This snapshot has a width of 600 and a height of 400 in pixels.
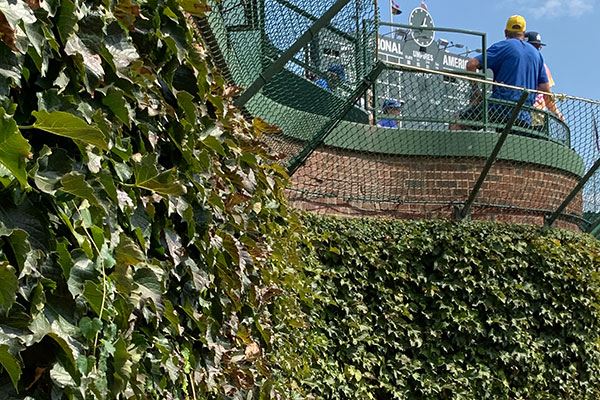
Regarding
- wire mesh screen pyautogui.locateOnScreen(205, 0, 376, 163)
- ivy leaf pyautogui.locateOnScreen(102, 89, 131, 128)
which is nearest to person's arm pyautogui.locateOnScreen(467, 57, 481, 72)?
wire mesh screen pyautogui.locateOnScreen(205, 0, 376, 163)

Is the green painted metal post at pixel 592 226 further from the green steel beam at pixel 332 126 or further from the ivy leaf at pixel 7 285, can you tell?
the ivy leaf at pixel 7 285

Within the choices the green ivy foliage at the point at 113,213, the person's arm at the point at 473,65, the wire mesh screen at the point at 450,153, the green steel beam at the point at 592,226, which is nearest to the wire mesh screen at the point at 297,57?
the wire mesh screen at the point at 450,153

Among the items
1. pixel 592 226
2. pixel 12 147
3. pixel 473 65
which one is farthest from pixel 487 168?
pixel 12 147

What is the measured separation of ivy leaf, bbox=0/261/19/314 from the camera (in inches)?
45.2

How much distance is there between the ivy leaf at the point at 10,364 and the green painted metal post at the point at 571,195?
675cm

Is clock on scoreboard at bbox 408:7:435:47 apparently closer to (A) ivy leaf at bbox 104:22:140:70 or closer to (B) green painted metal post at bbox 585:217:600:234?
(B) green painted metal post at bbox 585:217:600:234

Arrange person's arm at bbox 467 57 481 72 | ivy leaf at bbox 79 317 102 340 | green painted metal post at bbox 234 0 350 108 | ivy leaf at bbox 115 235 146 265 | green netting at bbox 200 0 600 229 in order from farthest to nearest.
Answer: person's arm at bbox 467 57 481 72 → green netting at bbox 200 0 600 229 → green painted metal post at bbox 234 0 350 108 → ivy leaf at bbox 115 235 146 265 → ivy leaf at bbox 79 317 102 340

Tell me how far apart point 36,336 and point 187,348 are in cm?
84

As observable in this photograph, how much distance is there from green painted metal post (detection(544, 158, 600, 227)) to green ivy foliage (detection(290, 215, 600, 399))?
30cm

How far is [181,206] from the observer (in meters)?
1.96

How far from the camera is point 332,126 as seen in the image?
558cm

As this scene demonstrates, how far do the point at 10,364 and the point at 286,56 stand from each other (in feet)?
11.1

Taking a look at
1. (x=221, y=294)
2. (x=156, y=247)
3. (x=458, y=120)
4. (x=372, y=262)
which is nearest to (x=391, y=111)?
(x=458, y=120)

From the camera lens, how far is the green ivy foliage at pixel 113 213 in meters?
1.27
